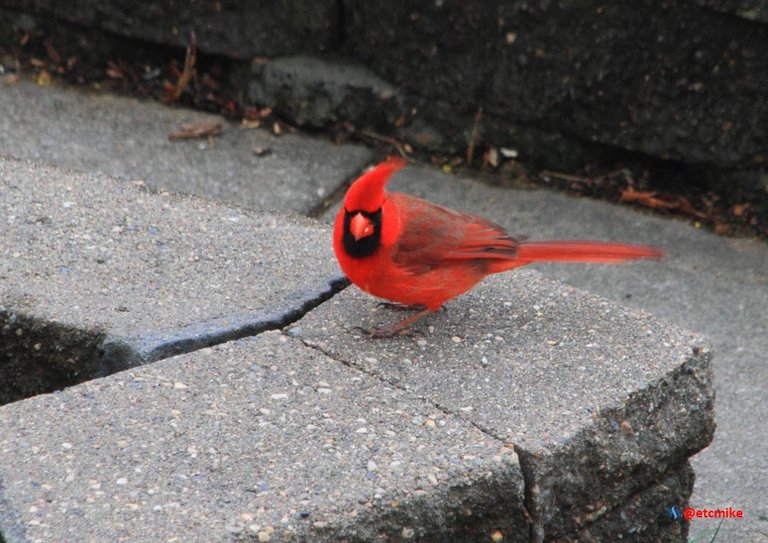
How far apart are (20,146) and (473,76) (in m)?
1.62

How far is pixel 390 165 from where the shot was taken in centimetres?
248

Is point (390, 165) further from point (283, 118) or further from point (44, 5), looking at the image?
point (44, 5)

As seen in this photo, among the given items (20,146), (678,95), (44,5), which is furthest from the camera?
(44,5)

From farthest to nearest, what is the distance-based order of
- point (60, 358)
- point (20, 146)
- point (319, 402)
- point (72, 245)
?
point (20, 146) → point (72, 245) → point (60, 358) → point (319, 402)

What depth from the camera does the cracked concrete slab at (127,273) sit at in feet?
8.63

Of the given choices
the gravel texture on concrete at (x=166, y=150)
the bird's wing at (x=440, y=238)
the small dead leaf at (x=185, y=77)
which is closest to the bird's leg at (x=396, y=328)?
the bird's wing at (x=440, y=238)

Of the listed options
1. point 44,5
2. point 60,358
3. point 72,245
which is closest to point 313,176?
point 44,5

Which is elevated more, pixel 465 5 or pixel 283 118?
pixel 465 5

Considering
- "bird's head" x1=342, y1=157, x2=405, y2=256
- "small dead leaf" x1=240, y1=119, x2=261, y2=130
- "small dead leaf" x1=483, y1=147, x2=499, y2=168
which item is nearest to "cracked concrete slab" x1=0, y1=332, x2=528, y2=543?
"bird's head" x1=342, y1=157, x2=405, y2=256

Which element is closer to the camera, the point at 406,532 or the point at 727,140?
the point at 406,532

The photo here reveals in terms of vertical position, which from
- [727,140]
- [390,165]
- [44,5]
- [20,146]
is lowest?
[20,146]

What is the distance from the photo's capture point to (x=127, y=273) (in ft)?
9.39

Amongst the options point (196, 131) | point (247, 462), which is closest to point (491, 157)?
point (196, 131)

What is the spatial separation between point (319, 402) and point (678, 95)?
216cm
